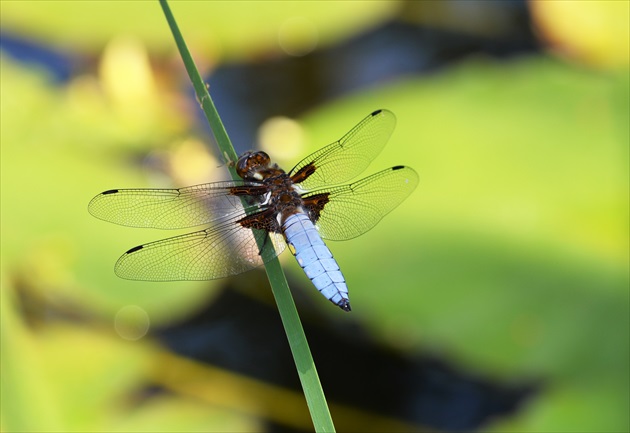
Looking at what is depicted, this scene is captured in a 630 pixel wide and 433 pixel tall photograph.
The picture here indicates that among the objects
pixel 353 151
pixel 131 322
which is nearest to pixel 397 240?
pixel 353 151

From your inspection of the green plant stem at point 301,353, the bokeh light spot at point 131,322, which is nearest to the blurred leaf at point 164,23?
the bokeh light spot at point 131,322

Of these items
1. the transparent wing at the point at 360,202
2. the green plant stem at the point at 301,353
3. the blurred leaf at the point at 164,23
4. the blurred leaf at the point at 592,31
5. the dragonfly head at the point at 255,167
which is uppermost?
the blurred leaf at the point at 164,23

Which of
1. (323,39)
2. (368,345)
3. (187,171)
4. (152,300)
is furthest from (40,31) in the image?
(368,345)

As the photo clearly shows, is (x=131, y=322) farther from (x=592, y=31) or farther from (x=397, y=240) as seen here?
(x=592, y=31)

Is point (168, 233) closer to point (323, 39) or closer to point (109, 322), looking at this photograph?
point (109, 322)

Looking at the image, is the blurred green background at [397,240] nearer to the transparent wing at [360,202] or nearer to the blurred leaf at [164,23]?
the blurred leaf at [164,23]

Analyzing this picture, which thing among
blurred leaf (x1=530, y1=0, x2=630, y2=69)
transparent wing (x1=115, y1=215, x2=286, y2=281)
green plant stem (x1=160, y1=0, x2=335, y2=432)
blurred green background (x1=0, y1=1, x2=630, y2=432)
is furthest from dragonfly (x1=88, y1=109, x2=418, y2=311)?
blurred leaf (x1=530, y1=0, x2=630, y2=69)

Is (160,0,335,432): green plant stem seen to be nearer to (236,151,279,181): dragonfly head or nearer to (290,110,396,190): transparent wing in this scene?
(236,151,279,181): dragonfly head
